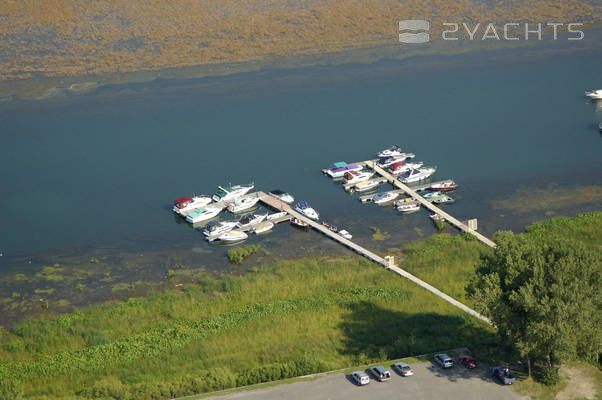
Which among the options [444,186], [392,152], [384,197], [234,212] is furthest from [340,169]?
[234,212]

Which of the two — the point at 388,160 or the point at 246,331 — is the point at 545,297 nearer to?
the point at 246,331

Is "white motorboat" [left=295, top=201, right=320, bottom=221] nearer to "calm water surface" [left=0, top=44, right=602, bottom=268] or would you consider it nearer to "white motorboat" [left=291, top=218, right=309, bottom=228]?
"white motorboat" [left=291, top=218, right=309, bottom=228]

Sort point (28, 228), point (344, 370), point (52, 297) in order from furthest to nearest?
point (28, 228) → point (52, 297) → point (344, 370)

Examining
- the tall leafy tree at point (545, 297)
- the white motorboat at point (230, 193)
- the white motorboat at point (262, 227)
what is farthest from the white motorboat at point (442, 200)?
the tall leafy tree at point (545, 297)

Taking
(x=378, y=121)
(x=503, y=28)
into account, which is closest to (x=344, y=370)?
(x=378, y=121)

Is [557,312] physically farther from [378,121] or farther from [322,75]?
[322,75]

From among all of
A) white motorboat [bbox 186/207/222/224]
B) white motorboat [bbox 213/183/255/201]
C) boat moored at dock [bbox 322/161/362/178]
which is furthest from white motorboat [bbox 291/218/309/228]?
boat moored at dock [bbox 322/161/362/178]
